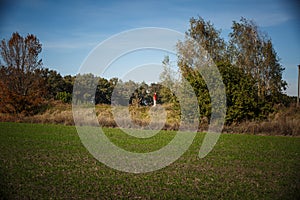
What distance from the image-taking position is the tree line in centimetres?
1875

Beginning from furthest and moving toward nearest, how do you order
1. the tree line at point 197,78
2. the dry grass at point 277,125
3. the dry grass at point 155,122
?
the tree line at point 197,78, the dry grass at point 155,122, the dry grass at point 277,125

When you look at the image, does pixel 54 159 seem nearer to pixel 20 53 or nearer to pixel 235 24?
pixel 20 53

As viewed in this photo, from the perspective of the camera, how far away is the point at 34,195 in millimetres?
5859

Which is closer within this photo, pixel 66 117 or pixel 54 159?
pixel 54 159

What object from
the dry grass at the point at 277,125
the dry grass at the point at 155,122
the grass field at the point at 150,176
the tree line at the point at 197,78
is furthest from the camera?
the tree line at the point at 197,78

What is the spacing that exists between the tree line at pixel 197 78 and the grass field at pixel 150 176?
7414mm

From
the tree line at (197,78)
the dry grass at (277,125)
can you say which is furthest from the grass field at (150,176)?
the tree line at (197,78)

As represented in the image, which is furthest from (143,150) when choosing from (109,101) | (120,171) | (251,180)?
(109,101)

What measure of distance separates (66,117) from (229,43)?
39.3 feet

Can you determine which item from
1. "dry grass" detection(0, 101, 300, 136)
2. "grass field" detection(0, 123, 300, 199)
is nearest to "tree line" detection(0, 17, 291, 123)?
"dry grass" detection(0, 101, 300, 136)

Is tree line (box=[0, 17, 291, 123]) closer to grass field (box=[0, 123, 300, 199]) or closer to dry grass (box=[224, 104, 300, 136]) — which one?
dry grass (box=[224, 104, 300, 136])

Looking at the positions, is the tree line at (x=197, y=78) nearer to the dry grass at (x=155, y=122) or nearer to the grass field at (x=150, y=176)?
the dry grass at (x=155, y=122)

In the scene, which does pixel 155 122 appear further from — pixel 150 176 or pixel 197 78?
pixel 150 176

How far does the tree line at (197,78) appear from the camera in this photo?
18.8m
